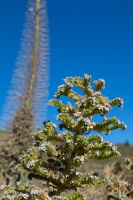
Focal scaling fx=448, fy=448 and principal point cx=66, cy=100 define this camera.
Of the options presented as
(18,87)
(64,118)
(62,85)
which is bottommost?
(64,118)

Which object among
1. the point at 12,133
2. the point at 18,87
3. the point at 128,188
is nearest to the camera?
the point at 128,188

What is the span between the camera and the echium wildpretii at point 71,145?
163 inches

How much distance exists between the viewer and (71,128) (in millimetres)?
4359

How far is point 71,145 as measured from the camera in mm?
4188

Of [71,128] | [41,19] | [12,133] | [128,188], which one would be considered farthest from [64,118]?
[41,19]

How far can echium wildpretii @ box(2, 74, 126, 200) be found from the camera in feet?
13.6

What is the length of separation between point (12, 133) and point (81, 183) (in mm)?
7415

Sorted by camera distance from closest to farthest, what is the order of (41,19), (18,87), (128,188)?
(128,188) < (18,87) < (41,19)

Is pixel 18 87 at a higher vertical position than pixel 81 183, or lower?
higher

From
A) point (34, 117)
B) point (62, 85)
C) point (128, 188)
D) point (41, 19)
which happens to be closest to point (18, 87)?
point (34, 117)

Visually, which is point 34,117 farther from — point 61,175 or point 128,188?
point 61,175

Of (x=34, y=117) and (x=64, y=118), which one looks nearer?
(x=64, y=118)

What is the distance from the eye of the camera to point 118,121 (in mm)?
4199

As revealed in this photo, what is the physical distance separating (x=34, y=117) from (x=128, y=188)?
5091mm
